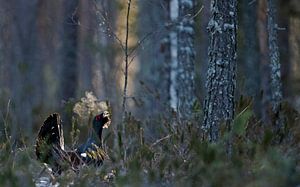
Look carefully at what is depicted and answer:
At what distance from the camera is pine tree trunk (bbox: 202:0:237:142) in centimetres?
827

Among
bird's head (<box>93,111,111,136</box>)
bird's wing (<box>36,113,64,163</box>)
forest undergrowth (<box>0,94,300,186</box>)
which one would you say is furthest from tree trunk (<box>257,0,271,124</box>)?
forest undergrowth (<box>0,94,300,186</box>)

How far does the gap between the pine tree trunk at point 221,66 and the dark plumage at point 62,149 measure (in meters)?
1.21

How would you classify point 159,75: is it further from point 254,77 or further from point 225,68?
point 225,68

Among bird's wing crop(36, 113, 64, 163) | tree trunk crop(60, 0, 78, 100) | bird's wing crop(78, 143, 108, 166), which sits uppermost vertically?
tree trunk crop(60, 0, 78, 100)

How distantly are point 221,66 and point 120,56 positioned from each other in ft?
42.1

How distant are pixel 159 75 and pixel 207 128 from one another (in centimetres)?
1082

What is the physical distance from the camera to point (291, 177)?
16.8ft

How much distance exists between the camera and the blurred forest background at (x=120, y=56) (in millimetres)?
13016

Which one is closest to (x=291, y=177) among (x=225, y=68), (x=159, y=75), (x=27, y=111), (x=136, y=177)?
(x=136, y=177)

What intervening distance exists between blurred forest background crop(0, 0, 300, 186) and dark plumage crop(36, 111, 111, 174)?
1202mm

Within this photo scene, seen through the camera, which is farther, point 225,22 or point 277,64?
point 277,64

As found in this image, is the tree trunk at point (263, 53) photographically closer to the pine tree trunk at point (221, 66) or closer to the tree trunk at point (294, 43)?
the tree trunk at point (294, 43)

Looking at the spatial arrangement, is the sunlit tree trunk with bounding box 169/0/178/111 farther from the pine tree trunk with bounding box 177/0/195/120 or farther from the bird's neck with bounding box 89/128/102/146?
the bird's neck with bounding box 89/128/102/146

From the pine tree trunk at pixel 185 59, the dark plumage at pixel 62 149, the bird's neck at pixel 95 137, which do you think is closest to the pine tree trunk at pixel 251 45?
A: the pine tree trunk at pixel 185 59
